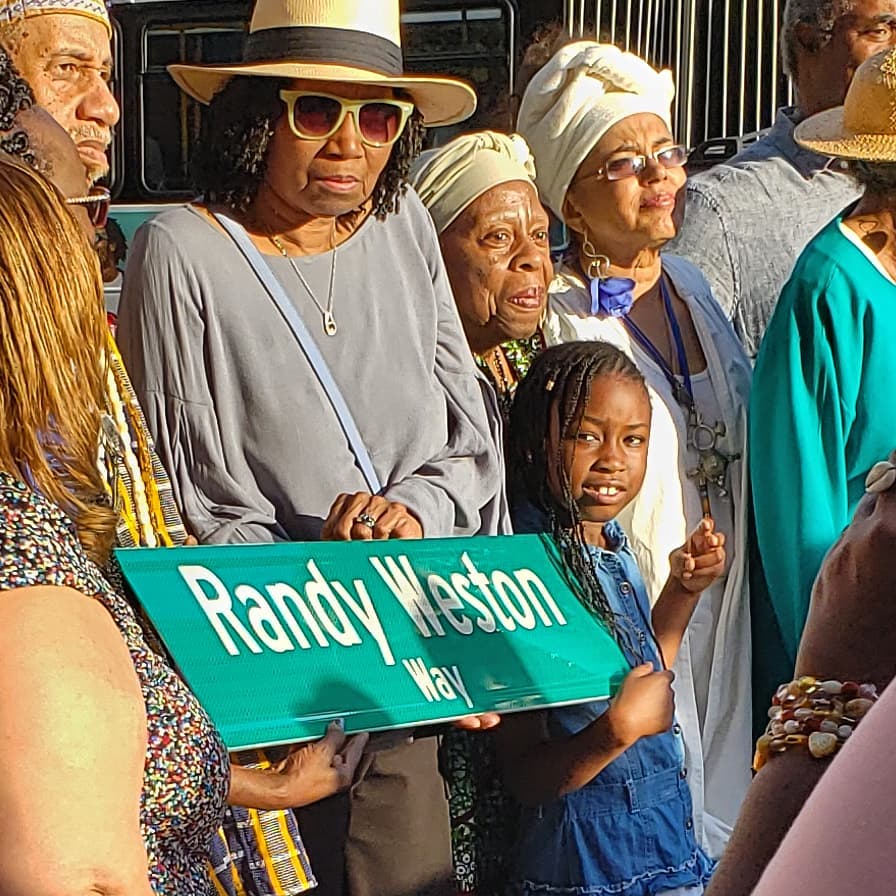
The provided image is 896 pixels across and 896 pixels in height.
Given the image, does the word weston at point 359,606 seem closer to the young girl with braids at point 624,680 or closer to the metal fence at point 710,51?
the young girl with braids at point 624,680

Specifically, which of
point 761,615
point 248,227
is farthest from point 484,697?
point 761,615

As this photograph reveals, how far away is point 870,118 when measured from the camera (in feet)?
11.8

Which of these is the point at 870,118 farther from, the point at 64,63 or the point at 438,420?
the point at 64,63

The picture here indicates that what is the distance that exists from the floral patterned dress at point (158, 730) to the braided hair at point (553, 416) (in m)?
1.61

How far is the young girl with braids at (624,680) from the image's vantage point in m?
3.12

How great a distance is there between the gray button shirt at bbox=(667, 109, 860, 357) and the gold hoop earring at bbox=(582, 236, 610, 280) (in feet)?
1.52

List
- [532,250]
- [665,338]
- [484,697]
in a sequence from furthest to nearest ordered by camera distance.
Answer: [665,338] → [532,250] → [484,697]

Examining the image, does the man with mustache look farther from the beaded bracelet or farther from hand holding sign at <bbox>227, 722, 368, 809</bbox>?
the beaded bracelet

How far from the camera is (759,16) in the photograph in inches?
284

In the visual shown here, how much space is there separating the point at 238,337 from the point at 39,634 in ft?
4.90

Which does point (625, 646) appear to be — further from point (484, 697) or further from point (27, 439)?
point (27, 439)

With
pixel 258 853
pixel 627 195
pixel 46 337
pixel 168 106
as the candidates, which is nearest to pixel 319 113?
pixel 627 195

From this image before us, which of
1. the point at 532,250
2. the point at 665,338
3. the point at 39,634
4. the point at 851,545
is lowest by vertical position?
the point at 665,338

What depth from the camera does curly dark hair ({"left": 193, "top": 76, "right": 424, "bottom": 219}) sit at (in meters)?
3.12
